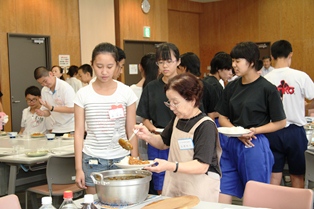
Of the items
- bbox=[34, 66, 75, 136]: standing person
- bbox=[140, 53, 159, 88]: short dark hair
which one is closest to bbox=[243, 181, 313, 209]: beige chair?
bbox=[140, 53, 159, 88]: short dark hair

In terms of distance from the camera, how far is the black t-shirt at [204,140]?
7.55 feet

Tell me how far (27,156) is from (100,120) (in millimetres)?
1475

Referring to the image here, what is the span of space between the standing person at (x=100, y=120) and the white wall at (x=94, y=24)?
6.93 metres

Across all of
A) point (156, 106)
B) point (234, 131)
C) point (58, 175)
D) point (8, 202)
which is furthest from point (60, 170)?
point (234, 131)

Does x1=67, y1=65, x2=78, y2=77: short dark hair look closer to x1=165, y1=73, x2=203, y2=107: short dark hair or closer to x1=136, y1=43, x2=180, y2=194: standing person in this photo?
x1=136, y1=43, x2=180, y2=194: standing person

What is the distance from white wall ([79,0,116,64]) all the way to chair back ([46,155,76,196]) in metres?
5.95

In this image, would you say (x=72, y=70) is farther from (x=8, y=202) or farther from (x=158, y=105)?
(x=8, y=202)

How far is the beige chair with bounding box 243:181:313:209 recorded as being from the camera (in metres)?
2.22

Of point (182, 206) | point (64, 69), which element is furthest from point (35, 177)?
point (64, 69)

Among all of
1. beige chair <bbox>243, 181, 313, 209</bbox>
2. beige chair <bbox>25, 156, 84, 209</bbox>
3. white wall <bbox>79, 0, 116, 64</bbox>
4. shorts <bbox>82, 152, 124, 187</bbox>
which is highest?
white wall <bbox>79, 0, 116, 64</bbox>

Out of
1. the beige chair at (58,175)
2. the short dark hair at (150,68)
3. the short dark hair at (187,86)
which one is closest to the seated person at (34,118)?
the beige chair at (58,175)

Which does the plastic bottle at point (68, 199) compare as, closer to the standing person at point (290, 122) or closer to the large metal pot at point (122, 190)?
the large metal pot at point (122, 190)

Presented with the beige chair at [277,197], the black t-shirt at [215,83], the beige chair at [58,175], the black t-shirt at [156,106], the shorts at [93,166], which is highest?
Answer: the black t-shirt at [215,83]

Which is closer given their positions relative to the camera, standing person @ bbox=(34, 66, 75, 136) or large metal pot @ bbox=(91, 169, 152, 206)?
large metal pot @ bbox=(91, 169, 152, 206)
